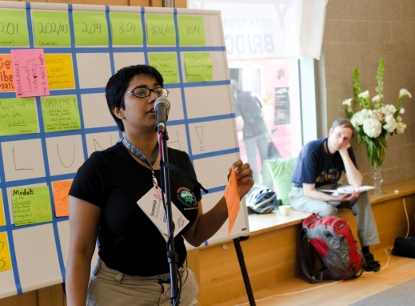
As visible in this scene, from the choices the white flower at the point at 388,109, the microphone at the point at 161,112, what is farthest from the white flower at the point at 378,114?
the microphone at the point at 161,112

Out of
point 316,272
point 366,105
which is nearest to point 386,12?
point 366,105

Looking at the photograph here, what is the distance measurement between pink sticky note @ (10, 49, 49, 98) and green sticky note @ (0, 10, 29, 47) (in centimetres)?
3

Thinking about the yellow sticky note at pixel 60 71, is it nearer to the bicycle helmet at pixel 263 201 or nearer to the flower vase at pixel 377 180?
the bicycle helmet at pixel 263 201

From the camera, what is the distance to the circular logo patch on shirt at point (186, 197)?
5.71ft

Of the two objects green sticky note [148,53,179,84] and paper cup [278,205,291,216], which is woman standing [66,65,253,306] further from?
paper cup [278,205,291,216]

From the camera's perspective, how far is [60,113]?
2.34 meters

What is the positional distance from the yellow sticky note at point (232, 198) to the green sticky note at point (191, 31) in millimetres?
1222

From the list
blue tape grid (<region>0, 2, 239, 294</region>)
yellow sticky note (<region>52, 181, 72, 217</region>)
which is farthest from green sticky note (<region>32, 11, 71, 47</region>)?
yellow sticky note (<region>52, 181, 72, 217</region>)

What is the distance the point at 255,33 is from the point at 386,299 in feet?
6.77

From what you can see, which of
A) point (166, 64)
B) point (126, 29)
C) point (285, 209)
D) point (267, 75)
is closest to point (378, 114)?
point (267, 75)

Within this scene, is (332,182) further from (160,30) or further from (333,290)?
(160,30)

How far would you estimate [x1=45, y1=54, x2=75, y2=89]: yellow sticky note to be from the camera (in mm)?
2322

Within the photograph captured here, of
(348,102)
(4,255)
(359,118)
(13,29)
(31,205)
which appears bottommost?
(4,255)

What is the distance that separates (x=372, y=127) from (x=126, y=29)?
110 inches
